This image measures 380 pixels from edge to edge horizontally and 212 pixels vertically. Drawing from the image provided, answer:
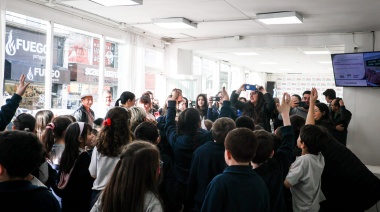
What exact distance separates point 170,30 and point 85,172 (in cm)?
569

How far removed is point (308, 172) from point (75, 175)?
1.68m

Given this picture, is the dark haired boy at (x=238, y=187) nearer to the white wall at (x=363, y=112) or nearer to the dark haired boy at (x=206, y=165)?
the dark haired boy at (x=206, y=165)

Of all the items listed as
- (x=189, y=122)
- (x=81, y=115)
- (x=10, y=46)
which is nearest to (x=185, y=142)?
(x=189, y=122)

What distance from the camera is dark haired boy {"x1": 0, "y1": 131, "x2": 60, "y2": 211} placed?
1.41 metres

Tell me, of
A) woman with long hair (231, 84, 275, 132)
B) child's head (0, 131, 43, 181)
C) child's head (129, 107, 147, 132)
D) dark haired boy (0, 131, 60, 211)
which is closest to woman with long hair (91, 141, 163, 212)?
dark haired boy (0, 131, 60, 211)

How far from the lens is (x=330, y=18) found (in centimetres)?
630

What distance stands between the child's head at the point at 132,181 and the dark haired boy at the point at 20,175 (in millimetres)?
240

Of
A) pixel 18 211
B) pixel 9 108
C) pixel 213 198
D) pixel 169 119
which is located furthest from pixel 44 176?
pixel 169 119

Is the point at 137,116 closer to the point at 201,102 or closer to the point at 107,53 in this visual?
the point at 201,102

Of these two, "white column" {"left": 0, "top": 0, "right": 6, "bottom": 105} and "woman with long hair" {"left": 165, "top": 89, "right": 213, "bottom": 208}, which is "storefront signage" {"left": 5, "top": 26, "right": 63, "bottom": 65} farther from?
"woman with long hair" {"left": 165, "top": 89, "right": 213, "bottom": 208}

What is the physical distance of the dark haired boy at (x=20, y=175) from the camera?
141 centimetres

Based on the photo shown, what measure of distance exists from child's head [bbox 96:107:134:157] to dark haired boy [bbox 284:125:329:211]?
1211 millimetres

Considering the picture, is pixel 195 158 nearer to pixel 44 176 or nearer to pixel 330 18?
pixel 44 176

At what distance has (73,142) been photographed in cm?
263
